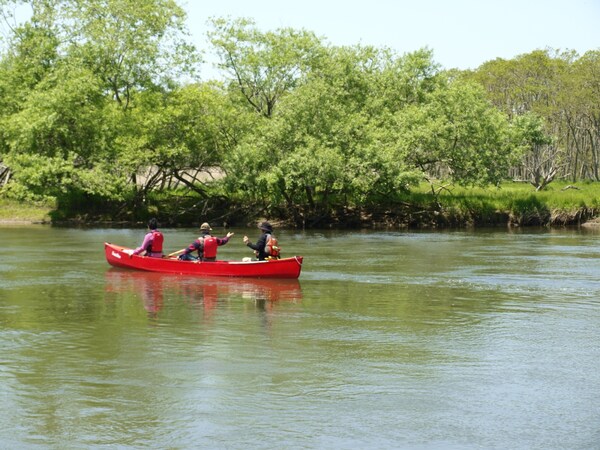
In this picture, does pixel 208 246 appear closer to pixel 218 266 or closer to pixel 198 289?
pixel 218 266

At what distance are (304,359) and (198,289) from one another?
30.8ft

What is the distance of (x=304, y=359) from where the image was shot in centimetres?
1502

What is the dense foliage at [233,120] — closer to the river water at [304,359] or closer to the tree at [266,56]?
the tree at [266,56]

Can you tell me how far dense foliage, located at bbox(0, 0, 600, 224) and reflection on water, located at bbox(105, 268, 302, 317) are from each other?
69.8 feet

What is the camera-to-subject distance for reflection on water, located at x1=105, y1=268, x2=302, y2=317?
21.8m

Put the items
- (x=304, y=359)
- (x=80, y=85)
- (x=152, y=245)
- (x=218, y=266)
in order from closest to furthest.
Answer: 1. (x=304, y=359)
2. (x=218, y=266)
3. (x=152, y=245)
4. (x=80, y=85)

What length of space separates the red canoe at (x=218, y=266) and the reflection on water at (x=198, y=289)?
183 mm

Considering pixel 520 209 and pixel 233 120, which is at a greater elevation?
pixel 233 120

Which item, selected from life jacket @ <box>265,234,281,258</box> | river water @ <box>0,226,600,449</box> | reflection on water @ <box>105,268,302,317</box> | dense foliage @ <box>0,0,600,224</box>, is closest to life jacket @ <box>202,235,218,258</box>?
reflection on water @ <box>105,268,302,317</box>

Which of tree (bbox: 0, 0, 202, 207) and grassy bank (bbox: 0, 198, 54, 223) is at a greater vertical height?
tree (bbox: 0, 0, 202, 207)

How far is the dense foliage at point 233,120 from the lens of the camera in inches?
1897

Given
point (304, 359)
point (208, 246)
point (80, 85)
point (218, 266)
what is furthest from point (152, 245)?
point (80, 85)

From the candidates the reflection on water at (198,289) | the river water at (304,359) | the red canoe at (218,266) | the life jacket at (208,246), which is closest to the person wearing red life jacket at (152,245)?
the red canoe at (218,266)

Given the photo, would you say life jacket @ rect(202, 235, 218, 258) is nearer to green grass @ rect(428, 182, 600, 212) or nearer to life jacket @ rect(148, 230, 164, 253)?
life jacket @ rect(148, 230, 164, 253)
